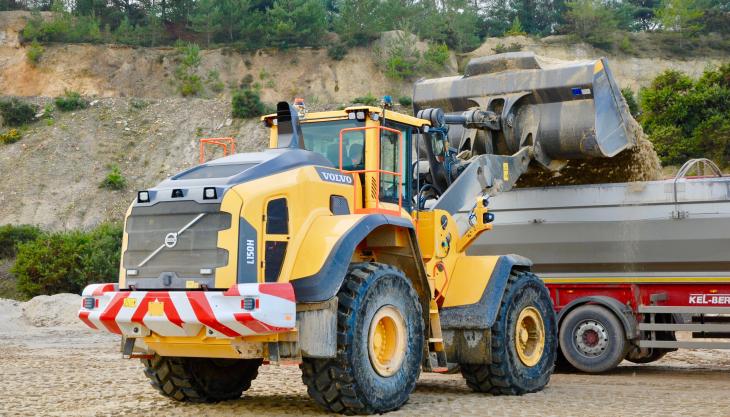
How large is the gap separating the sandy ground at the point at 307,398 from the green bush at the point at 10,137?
35270mm

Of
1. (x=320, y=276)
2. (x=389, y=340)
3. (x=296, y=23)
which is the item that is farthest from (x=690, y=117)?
(x=296, y=23)

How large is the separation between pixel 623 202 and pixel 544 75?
2466mm

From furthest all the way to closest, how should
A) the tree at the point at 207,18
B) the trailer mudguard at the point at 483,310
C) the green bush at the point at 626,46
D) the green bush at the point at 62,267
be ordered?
the green bush at the point at 626,46 → the tree at the point at 207,18 → the green bush at the point at 62,267 → the trailer mudguard at the point at 483,310

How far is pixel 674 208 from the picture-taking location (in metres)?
13.2

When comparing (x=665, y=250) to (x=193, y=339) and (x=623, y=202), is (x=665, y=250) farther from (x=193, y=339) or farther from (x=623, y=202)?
(x=193, y=339)

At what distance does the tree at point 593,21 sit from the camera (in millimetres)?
64875

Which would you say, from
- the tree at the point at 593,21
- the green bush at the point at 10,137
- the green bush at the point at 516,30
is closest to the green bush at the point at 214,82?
the green bush at the point at 10,137

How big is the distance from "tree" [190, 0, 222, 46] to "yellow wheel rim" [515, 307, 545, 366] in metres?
53.7

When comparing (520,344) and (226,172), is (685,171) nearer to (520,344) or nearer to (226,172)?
(520,344)

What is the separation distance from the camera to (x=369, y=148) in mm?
9422

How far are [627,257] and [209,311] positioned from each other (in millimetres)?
7834

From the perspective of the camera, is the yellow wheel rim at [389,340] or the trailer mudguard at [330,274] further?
the yellow wheel rim at [389,340]

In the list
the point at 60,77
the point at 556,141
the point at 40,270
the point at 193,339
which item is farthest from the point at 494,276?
the point at 60,77

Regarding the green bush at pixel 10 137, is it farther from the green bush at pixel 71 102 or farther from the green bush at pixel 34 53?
the green bush at pixel 34 53
